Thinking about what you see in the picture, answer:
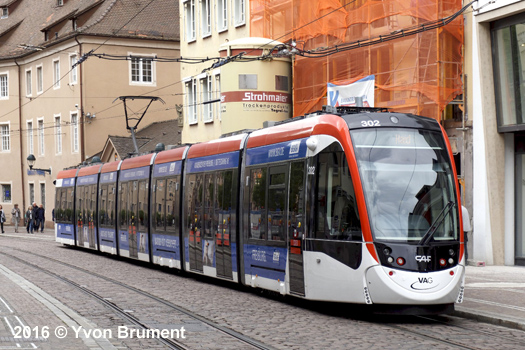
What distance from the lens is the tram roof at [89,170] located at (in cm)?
3001

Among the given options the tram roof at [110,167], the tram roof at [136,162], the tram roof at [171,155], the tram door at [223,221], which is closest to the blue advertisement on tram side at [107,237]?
the tram roof at [110,167]

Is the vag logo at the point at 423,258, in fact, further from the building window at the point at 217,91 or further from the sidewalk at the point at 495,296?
the building window at the point at 217,91

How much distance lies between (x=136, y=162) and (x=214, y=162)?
697 cm

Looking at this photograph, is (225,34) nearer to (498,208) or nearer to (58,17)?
(498,208)

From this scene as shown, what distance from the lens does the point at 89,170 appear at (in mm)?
31125

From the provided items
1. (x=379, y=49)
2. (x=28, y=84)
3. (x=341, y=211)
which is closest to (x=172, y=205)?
(x=379, y=49)

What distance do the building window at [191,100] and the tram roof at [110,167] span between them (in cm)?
1146

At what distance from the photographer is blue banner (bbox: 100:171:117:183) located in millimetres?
27542

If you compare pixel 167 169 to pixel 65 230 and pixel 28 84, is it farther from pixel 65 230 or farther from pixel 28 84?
pixel 28 84

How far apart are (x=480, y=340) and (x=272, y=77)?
21.8m

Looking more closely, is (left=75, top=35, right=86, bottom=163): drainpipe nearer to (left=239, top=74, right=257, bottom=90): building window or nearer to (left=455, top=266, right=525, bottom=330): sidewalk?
(left=239, top=74, right=257, bottom=90): building window

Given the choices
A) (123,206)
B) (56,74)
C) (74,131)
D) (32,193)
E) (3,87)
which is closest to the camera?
(123,206)

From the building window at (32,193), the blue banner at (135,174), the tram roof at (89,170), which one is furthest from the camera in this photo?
the building window at (32,193)

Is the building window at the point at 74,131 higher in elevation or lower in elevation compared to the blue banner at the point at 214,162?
higher
